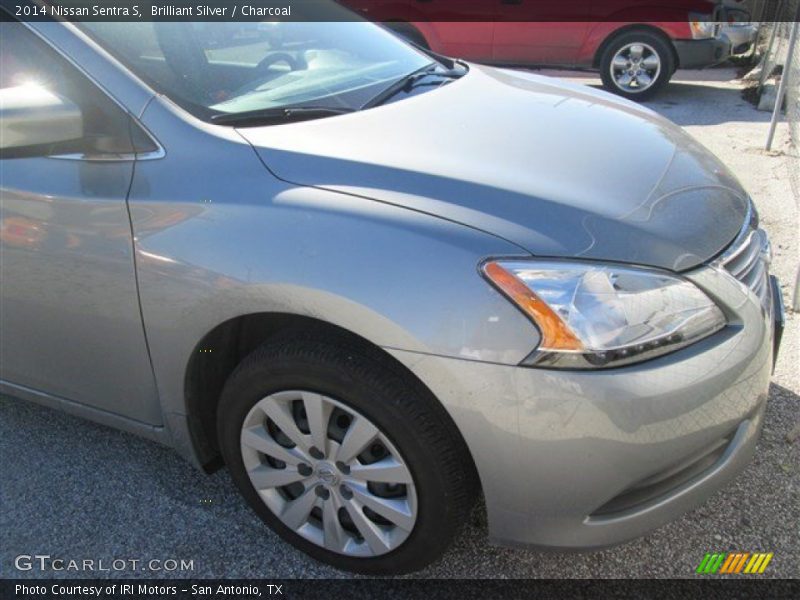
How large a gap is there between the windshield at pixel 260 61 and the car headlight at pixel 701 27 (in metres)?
6.27

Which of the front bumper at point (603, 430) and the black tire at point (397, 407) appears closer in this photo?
the front bumper at point (603, 430)

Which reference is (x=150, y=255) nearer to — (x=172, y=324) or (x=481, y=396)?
(x=172, y=324)

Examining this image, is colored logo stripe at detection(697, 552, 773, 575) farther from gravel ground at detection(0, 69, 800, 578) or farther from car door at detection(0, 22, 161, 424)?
car door at detection(0, 22, 161, 424)

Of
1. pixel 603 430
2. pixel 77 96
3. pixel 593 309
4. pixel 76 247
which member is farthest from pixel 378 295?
pixel 77 96

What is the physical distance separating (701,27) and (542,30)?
184cm

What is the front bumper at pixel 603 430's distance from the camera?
1.56 m

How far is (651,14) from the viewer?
7.97 meters

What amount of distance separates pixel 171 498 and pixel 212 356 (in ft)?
2.31

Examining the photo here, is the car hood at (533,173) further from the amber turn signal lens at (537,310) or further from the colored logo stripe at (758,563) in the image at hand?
the colored logo stripe at (758,563)

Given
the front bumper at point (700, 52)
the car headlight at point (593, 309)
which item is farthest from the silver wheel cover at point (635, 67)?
the car headlight at point (593, 309)

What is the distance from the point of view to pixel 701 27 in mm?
7949

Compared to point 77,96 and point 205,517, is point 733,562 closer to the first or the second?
point 205,517

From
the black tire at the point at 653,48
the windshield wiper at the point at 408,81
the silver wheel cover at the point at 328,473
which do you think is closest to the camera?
the silver wheel cover at the point at 328,473

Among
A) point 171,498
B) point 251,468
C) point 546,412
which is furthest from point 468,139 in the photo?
point 171,498
